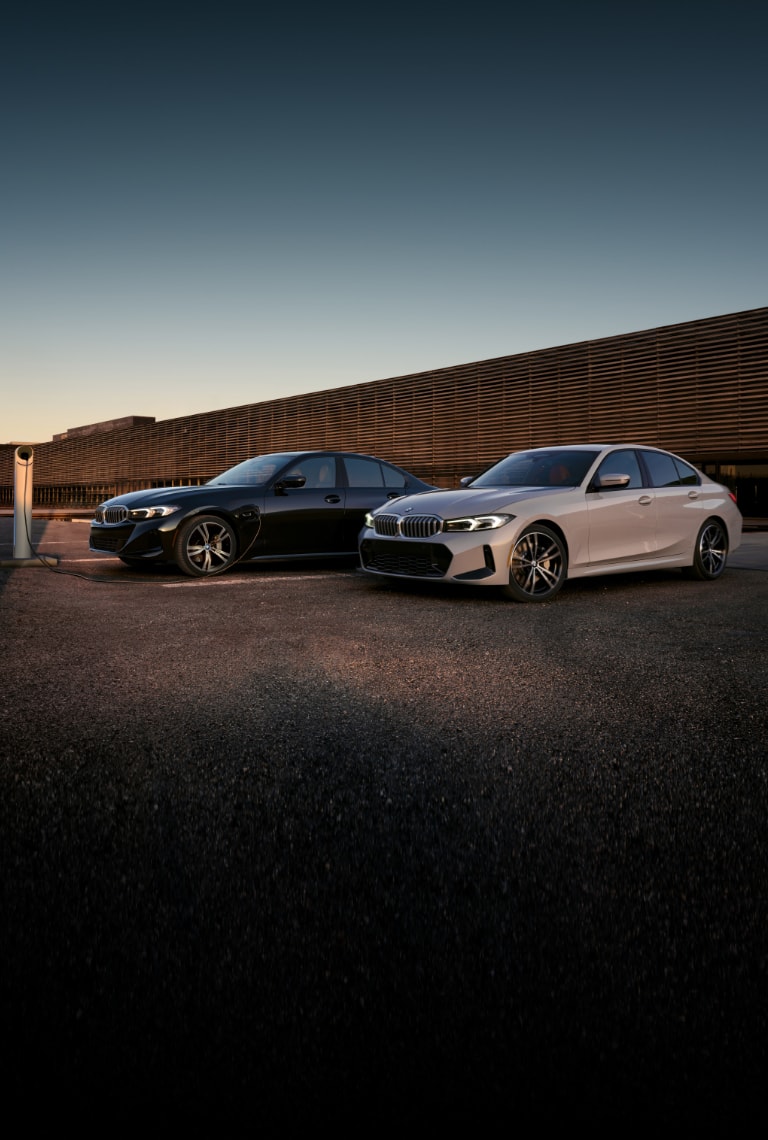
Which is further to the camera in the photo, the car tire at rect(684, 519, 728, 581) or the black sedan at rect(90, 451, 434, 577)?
the black sedan at rect(90, 451, 434, 577)

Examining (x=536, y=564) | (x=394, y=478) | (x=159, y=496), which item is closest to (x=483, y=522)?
(x=536, y=564)

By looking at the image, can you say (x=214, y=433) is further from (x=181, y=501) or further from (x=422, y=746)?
(x=422, y=746)

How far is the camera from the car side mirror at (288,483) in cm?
967

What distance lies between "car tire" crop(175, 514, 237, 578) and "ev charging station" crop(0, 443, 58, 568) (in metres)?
1.71

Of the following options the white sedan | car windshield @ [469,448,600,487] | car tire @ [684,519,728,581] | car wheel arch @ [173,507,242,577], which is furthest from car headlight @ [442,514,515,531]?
car wheel arch @ [173,507,242,577]

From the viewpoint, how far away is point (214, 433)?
35.4 meters

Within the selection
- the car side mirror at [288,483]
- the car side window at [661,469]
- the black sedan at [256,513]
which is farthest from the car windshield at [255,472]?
the car side window at [661,469]

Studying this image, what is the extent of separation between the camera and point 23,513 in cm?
980

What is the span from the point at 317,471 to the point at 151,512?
2124mm

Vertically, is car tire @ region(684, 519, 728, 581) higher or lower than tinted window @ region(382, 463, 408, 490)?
lower

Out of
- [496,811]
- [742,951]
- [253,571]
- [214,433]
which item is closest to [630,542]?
[253,571]

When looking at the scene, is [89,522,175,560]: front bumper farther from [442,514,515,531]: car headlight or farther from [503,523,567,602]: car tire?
[503,523,567,602]: car tire

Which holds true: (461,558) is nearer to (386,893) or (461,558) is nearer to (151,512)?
(151,512)

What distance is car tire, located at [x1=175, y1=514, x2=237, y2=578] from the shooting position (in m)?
9.05
